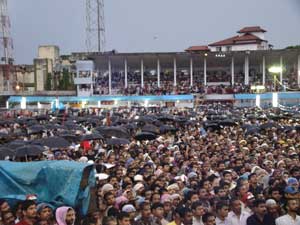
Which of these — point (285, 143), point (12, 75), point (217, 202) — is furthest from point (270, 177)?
point (12, 75)

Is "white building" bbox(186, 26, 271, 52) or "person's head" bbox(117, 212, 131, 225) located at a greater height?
"white building" bbox(186, 26, 271, 52)

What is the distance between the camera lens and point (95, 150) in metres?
16.3

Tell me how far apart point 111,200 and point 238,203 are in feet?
6.32

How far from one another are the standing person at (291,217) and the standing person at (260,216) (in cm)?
37

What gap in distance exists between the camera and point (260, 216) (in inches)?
292

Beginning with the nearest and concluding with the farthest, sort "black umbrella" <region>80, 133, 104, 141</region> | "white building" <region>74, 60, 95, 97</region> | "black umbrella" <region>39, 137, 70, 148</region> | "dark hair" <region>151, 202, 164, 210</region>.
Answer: "dark hair" <region>151, 202, 164, 210</region> → "black umbrella" <region>39, 137, 70, 148</region> → "black umbrella" <region>80, 133, 104, 141</region> → "white building" <region>74, 60, 95, 97</region>

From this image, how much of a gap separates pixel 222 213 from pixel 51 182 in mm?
2892

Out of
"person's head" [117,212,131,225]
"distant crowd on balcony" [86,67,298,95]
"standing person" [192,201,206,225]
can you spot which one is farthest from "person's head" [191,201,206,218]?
"distant crowd on balcony" [86,67,298,95]

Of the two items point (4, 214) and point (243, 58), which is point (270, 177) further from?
point (243, 58)

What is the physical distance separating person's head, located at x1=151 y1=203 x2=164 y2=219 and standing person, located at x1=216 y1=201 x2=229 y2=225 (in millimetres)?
785

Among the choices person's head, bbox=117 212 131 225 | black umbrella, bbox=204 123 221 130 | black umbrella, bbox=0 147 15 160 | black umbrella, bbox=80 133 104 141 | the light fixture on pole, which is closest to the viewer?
person's head, bbox=117 212 131 225

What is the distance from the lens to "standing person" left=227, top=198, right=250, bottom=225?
24.5 ft

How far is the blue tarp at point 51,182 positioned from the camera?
8453 mm

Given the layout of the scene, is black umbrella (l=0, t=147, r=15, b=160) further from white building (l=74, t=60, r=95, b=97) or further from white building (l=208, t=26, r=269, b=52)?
white building (l=208, t=26, r=269, b=52)
